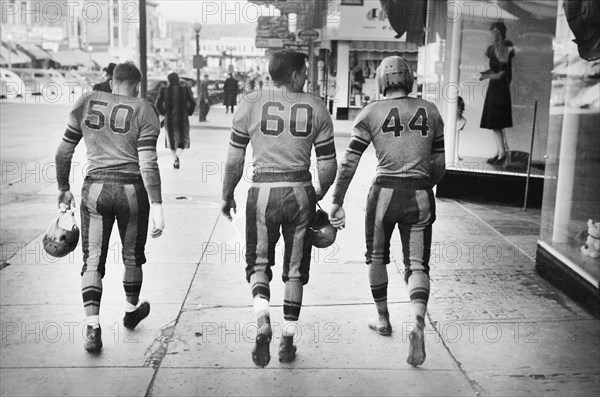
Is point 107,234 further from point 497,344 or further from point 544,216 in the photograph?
point 544,216

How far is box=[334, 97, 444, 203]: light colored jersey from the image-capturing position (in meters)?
4.92

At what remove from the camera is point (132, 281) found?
542cm

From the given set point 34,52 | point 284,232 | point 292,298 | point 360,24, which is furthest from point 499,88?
point 34,52

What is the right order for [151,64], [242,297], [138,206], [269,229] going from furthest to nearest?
[151,64] < [242,297] < [138,206] < [269,229]

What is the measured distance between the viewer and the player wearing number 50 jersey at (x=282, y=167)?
15.5ft

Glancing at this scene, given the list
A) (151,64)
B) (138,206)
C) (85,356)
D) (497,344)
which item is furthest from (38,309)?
(151,64)

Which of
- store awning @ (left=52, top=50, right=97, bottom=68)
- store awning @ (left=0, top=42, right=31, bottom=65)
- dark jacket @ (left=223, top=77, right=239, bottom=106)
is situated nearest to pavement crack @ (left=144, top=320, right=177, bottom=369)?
dark jacket @ (left=223, top=77, right=239, bottom=106)

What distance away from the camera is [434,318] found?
593cm

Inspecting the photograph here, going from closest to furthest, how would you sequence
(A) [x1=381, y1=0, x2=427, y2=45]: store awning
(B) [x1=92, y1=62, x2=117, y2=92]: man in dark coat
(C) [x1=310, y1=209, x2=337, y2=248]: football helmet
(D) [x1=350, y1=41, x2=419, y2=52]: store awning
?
(C) [x1=310, y1=209, x2=337, y2=248]: football helmet, (B) [x1=92, y1=62, x2=117, y2=92]: man in dark coat, (A) [x1=381, y1=0, x2=427, y2=45]: store awning, (D) [x1=350, y1=41, x2=419, y2=52]: store awning

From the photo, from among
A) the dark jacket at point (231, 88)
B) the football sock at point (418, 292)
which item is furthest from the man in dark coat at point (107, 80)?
the dark jacket at point (231, 88)

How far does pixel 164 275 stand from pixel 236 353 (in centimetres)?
219

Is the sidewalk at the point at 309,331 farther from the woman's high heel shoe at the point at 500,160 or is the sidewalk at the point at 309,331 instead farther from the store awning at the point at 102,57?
the store awning at the point at 102,57

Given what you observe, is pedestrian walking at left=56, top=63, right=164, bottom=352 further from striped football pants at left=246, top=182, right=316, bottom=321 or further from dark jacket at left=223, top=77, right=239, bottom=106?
dark jacket at left=223, top=77, right=239, bottom=106

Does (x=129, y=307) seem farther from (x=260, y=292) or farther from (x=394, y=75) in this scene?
(x=394, y=75)
